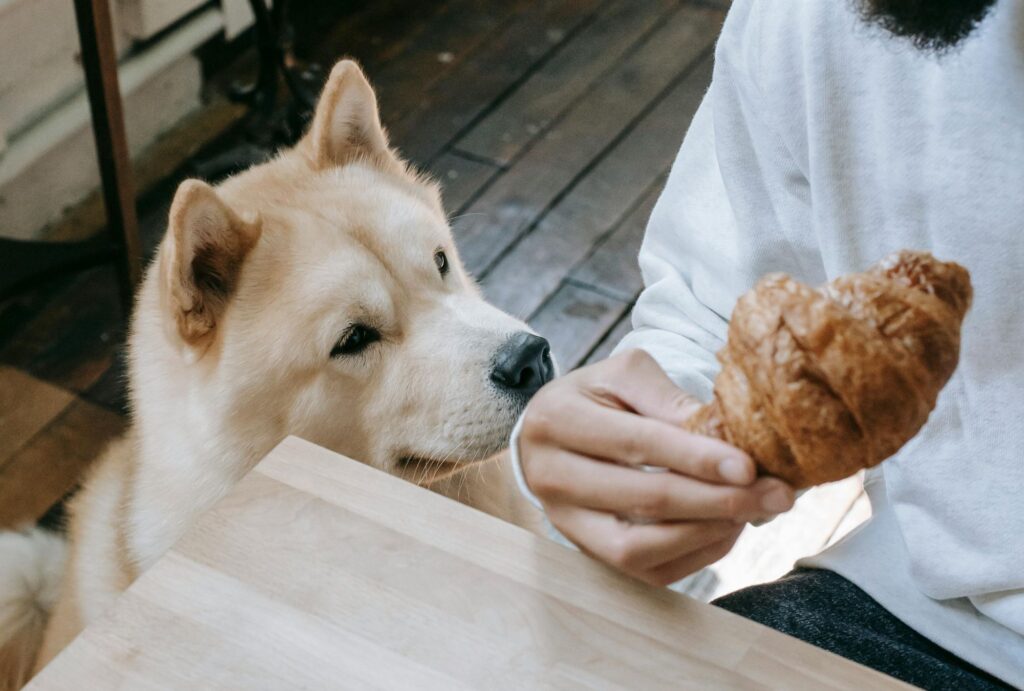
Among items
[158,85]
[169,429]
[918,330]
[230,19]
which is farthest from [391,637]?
[230,19]

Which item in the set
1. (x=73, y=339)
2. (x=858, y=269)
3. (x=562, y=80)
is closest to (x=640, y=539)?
(x=858, y=269)

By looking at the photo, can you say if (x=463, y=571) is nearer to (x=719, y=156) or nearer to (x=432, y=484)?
(x=719, y=156)

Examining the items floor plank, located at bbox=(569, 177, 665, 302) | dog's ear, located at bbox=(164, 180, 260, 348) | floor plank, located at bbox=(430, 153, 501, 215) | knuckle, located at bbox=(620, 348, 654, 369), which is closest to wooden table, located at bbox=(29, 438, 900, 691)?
knuckle, located at bbox=(620, 348, 654, 369)

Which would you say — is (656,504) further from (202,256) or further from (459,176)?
(459,176)

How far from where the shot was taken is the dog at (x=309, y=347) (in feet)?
3.57

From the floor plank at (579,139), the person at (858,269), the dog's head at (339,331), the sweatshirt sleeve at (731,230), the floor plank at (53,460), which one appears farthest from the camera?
the floor plank at (579,139)

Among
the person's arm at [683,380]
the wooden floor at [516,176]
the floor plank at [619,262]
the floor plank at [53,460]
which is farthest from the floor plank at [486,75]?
the person's arm at [683,380]

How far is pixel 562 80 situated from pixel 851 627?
2.05 metres

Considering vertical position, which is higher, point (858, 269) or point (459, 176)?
point (858, 269)

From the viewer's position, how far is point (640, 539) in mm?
643

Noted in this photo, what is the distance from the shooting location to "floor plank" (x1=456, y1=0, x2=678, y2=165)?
8.22 ft

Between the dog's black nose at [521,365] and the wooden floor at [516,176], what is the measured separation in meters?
0.59

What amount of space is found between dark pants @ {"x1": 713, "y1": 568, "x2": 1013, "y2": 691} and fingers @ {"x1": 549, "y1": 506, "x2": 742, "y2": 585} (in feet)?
0.56

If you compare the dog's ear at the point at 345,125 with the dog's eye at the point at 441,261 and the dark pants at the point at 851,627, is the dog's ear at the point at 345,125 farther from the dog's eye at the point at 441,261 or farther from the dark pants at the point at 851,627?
the dark pants at the point at 851,627
